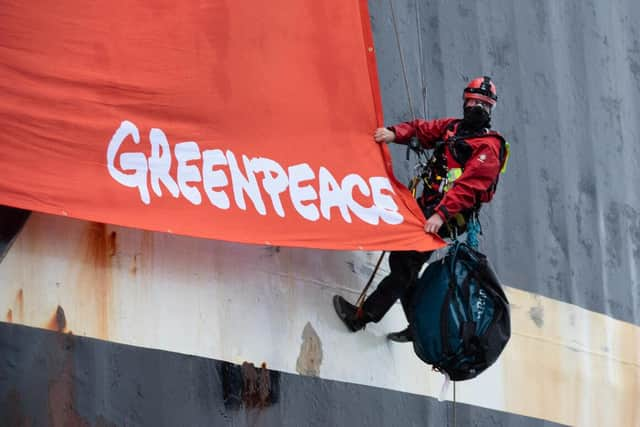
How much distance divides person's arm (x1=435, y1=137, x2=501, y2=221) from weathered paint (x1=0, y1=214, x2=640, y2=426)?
2.36 feet

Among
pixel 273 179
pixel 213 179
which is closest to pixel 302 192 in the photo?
pixel 273 179

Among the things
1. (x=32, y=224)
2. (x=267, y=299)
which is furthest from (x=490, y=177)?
(x=32, y=224)

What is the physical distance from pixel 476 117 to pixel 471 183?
1.20 ft

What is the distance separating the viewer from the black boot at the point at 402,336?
18.5 ft

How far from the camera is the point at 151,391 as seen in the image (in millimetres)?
4879

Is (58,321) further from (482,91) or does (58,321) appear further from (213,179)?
(482,91)

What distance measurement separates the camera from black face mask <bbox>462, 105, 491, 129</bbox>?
5414mm

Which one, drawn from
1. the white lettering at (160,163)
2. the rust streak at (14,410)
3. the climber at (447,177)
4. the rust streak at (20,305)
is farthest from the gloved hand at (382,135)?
the rust streak at (14,410)

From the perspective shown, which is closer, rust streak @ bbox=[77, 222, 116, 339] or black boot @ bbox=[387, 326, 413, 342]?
rust streak @ bbox=[77, 222, 116, 339]

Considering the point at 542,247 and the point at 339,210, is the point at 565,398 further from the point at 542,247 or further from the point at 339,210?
the point at 339,210

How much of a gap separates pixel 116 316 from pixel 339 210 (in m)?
1.00

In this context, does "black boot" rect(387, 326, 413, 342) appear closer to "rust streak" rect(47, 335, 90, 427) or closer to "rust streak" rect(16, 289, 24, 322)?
"rust streak" rect(47, 335, 90, 427)

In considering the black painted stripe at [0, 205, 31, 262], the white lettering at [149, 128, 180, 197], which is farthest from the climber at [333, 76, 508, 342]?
the black painted stripe at [0, 205, 31, 262]

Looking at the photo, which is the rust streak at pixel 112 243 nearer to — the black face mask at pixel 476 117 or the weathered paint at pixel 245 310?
the weathered paint at pixel 245 310
